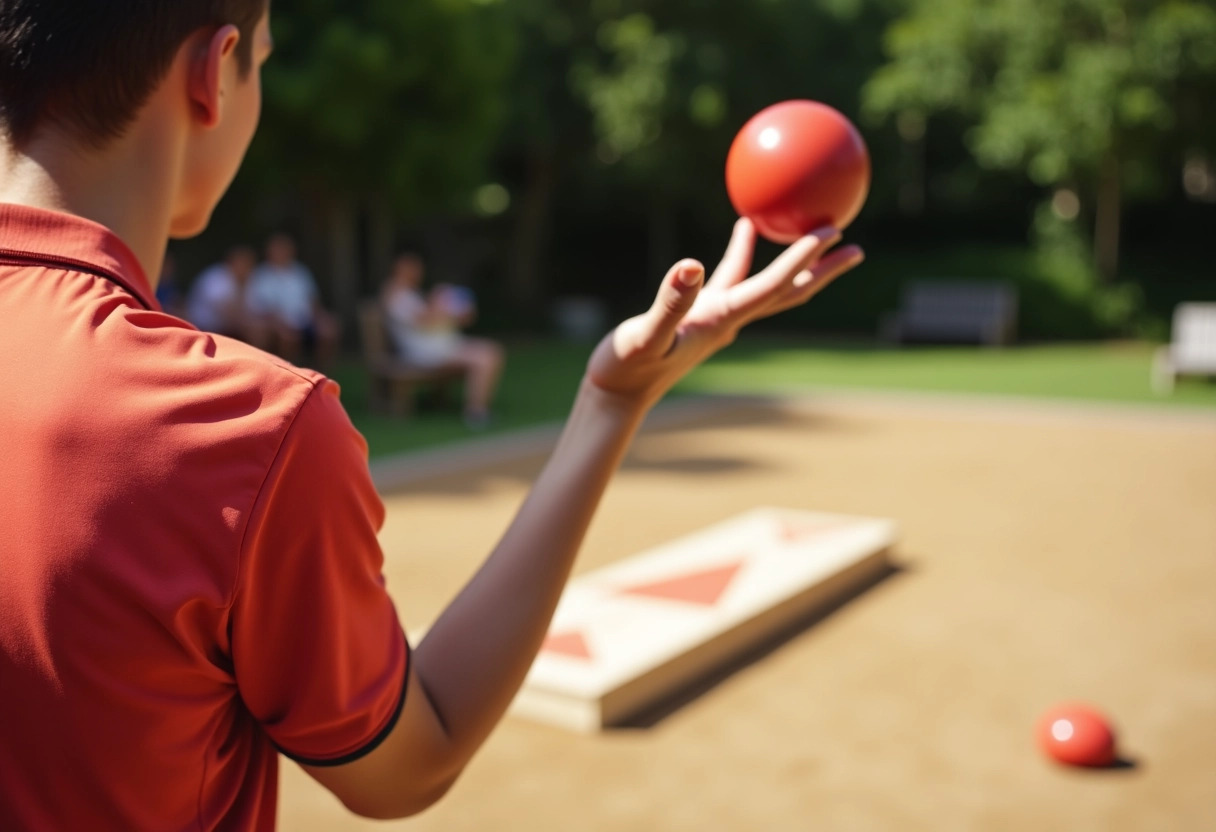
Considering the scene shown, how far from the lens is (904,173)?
2800cm

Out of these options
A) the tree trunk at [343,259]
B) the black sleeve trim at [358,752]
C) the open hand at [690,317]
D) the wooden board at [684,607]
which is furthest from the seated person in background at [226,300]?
the black sleeve trim at [358,752]

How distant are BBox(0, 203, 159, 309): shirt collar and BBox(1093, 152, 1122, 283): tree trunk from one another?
23753 millimetres

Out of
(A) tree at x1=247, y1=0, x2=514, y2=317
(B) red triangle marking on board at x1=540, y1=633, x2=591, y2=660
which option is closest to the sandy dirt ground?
(B) red triangle marking on board at x1=540, y1=633, x2=591, y2=660

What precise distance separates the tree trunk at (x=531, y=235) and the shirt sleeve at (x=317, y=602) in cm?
2501

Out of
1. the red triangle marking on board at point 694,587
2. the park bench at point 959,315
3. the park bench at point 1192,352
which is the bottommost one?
the park bench at point 959,315

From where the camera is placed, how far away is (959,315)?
23.0 meters

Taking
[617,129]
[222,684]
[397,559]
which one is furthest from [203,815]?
[617,129]

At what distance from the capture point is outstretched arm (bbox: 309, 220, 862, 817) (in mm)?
1290

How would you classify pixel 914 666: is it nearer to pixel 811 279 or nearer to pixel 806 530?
pixel 806 530

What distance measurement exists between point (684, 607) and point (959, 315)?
19014 mm

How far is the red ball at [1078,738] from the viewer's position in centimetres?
407

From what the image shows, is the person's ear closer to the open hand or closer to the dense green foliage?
the open hand

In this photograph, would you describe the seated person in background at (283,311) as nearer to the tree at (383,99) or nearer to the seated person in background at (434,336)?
the seated person in background at (434,336)

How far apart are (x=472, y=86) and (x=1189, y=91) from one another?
12.7 metres
